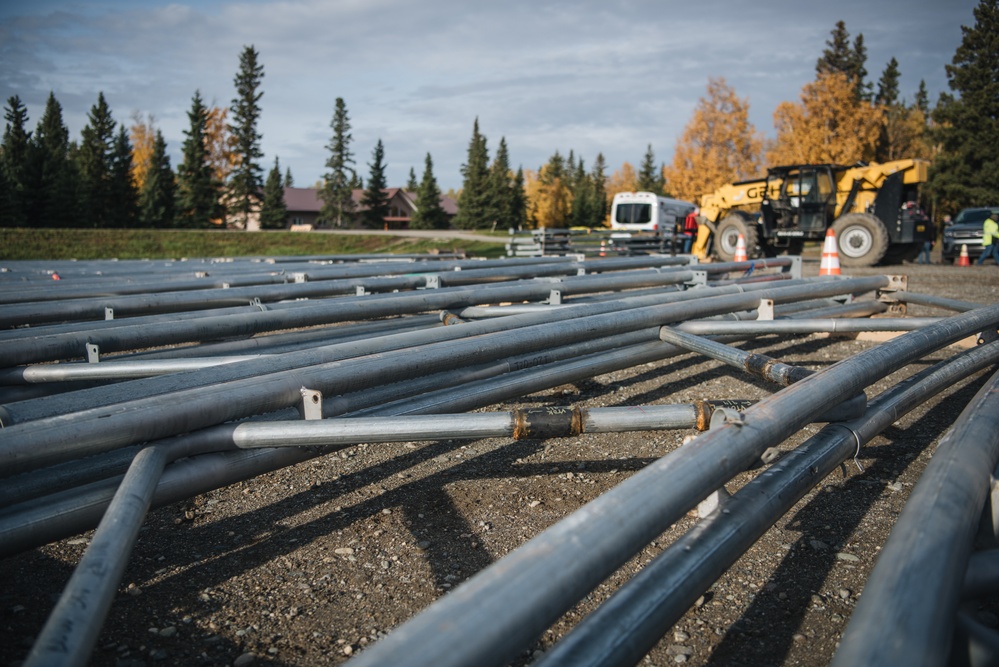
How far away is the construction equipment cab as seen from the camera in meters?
18.6

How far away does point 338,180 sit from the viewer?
76375 mm

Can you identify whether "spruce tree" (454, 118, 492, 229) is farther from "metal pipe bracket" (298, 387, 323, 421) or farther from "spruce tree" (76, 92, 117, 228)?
"metal pipe bracket" (298, 387, 323, 421)

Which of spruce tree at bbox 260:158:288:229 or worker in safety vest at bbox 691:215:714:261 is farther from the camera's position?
spruce tree at bbox 260:158:288:229

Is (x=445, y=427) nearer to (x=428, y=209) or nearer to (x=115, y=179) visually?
(x=115, y=179)

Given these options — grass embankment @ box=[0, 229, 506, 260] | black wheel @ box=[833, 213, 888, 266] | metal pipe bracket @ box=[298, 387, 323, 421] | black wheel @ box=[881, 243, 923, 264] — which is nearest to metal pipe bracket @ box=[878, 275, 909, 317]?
metal pipe bracket @ box=[298, 387, 323, 421]

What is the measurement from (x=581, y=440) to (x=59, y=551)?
2.61 metres

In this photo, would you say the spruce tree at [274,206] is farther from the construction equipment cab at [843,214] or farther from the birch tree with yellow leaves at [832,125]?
the construction equipment cab at [843,214]

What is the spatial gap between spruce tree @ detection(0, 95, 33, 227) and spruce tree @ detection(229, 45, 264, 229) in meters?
15.1

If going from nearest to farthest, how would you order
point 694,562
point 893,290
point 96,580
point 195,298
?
point 96,580, point 694,562, point 195,298, point 893,290

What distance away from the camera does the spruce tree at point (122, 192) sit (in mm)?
55625

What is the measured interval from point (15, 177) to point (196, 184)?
12.4 meters

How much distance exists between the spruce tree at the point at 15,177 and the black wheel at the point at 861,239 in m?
52.2

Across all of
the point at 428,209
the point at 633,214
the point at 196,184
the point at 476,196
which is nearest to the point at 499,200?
the point at 476,196

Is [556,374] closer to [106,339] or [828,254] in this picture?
[106,339]
